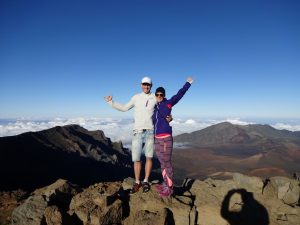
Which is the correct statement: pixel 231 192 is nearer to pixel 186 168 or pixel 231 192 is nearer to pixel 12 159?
pixel 12 159

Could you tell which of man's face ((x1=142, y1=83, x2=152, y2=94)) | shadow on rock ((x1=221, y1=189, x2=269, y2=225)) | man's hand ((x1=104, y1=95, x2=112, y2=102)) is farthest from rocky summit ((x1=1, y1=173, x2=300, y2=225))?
man's face ((x1=142, y1=83, x2=152, y2=94))

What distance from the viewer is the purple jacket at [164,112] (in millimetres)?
8680

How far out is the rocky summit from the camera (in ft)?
27.3

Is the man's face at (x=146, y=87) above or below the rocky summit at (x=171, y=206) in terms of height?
above

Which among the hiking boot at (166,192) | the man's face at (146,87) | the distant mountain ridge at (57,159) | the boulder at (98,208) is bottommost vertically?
the distant mountain ridge at (57,159)

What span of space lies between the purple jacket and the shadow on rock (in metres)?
3.62

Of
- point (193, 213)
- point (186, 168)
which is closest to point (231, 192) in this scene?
point (193, 213)

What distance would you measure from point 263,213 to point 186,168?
9904 centimetres

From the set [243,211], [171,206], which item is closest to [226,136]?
[243,211]

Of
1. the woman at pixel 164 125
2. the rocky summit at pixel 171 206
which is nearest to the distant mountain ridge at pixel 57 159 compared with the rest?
the rocky summit at pixel 171 206

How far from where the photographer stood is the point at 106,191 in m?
9.91

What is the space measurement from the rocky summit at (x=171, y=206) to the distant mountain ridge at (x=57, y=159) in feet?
134

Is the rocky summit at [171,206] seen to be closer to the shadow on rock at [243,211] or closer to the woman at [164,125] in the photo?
the shadow on rock at [243,211]

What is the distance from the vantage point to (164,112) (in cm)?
866
